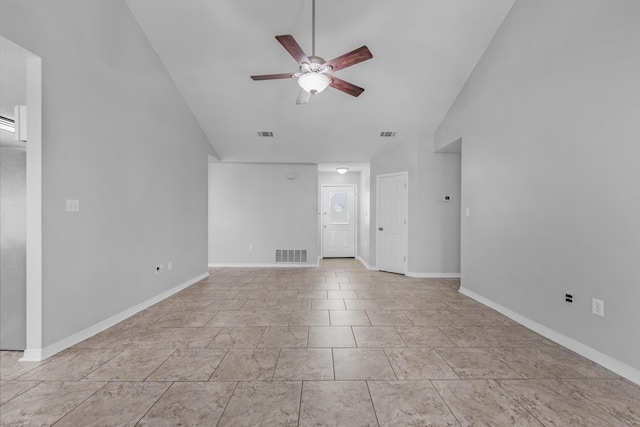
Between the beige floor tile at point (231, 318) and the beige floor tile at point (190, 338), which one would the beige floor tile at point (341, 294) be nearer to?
the beige floor tile at point (231, 318)

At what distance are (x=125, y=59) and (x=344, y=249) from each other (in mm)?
6230

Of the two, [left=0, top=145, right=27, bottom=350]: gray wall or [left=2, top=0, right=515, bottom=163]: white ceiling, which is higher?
[left=2, top=0, right=515, bottom=163]: white ceiling

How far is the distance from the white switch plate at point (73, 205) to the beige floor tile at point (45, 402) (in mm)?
1349

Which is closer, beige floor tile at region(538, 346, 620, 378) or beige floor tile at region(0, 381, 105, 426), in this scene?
beige floor tile at region(0, 381, 105, 426)

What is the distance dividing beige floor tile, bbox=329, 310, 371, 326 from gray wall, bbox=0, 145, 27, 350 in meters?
2.74

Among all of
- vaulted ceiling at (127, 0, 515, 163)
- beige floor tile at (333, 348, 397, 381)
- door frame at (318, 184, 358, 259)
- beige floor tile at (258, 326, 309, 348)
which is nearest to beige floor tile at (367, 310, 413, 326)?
beige floor tile at (333, 348, 397, 381)

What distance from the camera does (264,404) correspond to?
5.39 ft

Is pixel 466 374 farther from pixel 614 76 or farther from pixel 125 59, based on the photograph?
pixel 125 59

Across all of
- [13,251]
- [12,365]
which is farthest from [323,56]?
[12,365]

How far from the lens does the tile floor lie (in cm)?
156

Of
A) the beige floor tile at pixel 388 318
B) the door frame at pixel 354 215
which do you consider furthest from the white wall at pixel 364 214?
the beige floor tile at pixel 388 318

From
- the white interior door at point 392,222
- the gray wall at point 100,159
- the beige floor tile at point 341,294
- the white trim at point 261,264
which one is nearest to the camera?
the gray wall at point 100,159

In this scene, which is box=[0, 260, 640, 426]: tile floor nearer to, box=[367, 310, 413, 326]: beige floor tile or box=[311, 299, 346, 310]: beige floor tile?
box=[367, 310, 413, 326]: beige floor tile

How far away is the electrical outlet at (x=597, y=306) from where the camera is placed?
213 centimetres
